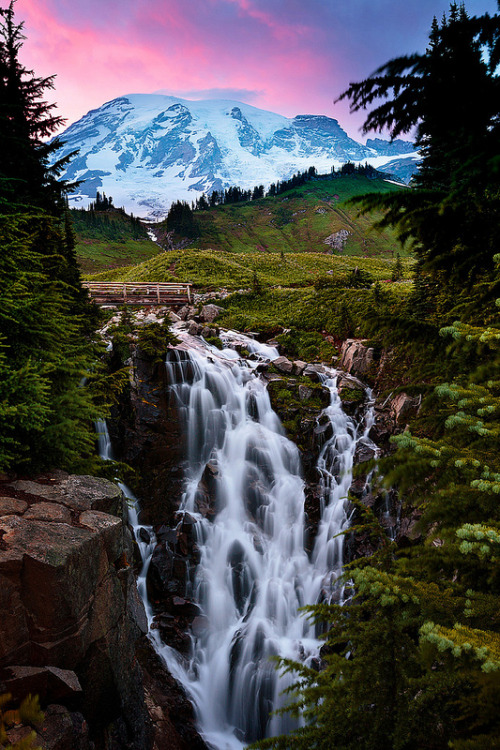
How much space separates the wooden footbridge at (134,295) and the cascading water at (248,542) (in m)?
12.0

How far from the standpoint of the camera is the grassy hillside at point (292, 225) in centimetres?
11444

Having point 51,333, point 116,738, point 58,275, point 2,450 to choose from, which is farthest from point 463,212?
point 58,275

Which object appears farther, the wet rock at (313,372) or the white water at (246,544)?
the wet rock at (313,372)

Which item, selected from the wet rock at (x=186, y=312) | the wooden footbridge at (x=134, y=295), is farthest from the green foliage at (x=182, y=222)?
the wet rock at (x=186, y=312)

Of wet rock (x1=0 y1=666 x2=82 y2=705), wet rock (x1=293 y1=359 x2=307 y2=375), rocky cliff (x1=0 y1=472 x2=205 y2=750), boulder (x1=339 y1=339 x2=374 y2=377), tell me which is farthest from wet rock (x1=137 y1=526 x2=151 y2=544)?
boulder (x1=339 y1=339 x2=374 y2=377)

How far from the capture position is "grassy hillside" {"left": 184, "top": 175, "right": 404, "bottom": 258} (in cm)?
11444

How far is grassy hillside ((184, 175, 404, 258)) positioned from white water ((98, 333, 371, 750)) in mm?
93932

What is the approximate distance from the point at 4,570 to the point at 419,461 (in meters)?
5.61

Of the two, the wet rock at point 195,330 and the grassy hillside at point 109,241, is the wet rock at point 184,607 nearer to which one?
the wet rock at point 195,330

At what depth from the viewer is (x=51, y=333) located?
793 centimetres

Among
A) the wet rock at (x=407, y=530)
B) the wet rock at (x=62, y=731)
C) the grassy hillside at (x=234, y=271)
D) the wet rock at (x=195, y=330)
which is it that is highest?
the grassy hillside at (x=234, y=271)

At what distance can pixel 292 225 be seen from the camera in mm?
135875

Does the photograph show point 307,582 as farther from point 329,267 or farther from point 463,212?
point 329,267

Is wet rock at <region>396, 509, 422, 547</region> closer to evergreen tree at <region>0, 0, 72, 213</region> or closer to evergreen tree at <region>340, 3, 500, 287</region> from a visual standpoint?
→ evergreen tree at <region>340, 3, 500, 287</region>
